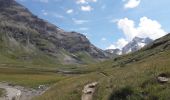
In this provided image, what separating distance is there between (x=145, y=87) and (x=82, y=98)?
24.9ft

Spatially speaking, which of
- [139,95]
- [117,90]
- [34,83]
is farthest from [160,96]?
[34,83]

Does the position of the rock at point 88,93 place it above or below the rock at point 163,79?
below

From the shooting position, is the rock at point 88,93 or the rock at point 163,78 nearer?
the rock at point 163,78

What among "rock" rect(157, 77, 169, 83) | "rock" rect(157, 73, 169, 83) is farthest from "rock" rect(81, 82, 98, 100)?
"rock" rect(157, 77, 169, 83)

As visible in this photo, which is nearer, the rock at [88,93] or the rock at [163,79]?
the rock at [163,79]

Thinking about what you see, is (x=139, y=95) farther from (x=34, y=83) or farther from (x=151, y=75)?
(x=34, y=83)

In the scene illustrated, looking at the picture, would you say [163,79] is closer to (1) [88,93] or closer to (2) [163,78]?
(2) [163,78]

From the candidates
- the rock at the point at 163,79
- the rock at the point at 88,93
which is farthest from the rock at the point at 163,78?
the rock at the point at 88,93

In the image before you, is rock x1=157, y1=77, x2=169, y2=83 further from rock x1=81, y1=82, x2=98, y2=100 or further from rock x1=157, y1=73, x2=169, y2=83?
rock x1=81, y1=82, x2=98, y2=100

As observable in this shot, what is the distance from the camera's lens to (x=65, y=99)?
1142 inches

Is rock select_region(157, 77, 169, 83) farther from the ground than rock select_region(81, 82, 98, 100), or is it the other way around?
rock select_region(157, 77, 169, 83)

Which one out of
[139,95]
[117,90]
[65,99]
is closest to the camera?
[139,95]

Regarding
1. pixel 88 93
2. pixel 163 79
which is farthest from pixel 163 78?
pixel 88 93

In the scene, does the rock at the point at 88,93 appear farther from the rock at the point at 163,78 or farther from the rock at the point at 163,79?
the rock at the point at 163,79
